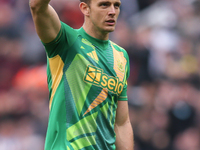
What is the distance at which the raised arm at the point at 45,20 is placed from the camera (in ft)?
8.21

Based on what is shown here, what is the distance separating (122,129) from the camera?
352cm

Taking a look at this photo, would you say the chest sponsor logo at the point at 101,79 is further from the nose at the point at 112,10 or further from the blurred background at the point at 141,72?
the blurred background at the point at 141,72

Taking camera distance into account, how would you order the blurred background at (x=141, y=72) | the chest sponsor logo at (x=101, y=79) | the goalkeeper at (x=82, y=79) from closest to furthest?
the goalkeeper at (x=82, y=79) → the chest sponsor logo at (x=101, y=79) → the blurred background at (x=141, y=72)

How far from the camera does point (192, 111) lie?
6.21 meters

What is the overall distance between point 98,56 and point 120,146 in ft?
3.32

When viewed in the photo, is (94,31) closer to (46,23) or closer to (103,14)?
(103,14)

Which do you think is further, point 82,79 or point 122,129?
point 122,129

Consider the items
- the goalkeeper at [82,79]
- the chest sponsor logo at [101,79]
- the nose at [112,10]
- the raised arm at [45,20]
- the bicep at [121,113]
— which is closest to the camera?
the raised arm at [45,20]

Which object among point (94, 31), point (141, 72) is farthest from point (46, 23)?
point (141, 72)

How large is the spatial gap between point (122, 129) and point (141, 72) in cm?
275

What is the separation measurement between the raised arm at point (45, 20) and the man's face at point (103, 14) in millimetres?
541

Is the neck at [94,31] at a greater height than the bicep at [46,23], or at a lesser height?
lesser

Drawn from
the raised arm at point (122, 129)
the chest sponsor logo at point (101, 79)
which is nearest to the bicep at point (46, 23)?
the chest sponsor logo at point (101, 79)

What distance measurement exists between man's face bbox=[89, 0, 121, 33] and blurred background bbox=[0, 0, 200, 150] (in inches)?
111
